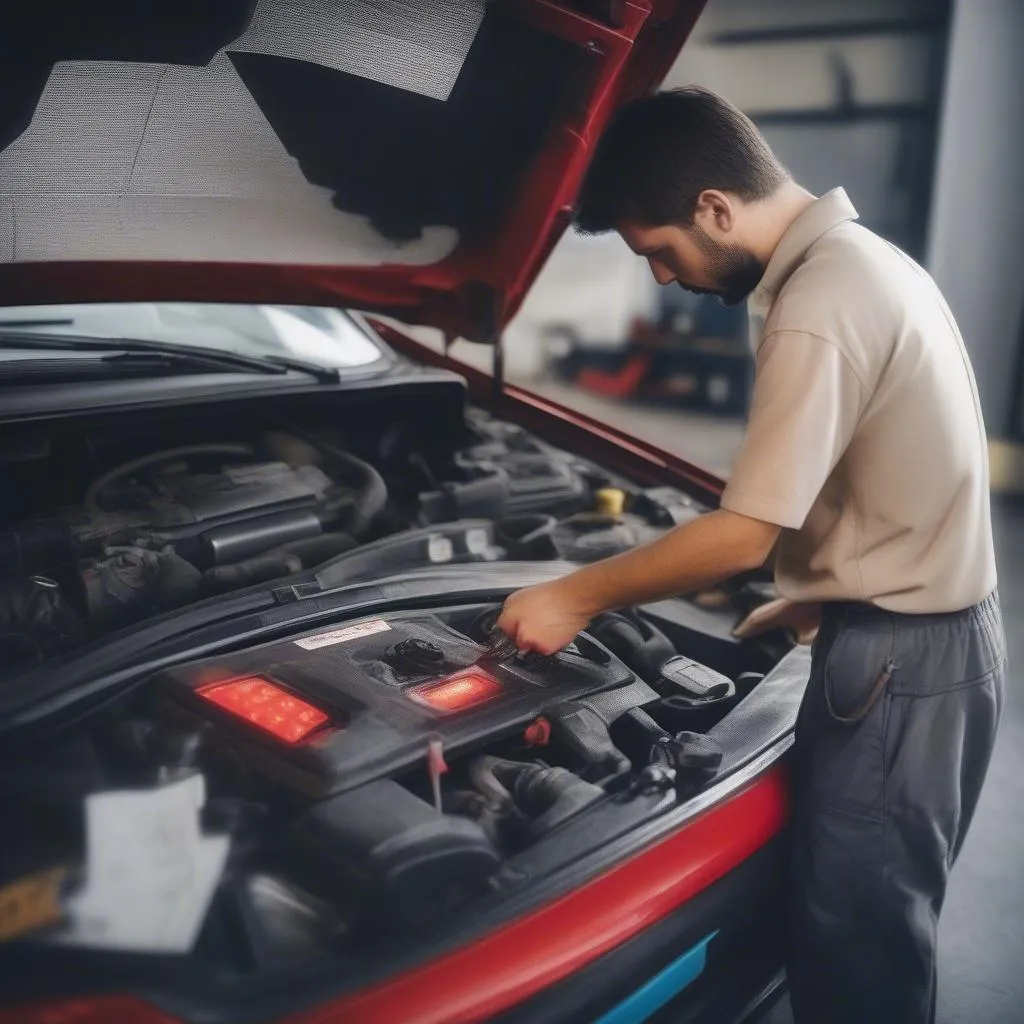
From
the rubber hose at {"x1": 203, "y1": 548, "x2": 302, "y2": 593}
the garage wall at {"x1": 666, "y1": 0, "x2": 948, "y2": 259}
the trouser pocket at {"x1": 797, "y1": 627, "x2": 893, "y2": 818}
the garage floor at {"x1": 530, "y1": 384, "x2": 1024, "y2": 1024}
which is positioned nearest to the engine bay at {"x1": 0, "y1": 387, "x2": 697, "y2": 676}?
the rubber hose at {"x1": 203, "y1": 548, "x2": 302, "y2": 593}

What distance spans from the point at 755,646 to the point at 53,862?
1.06 metres

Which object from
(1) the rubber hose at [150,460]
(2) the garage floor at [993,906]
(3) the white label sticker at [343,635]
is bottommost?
(2) the garage floor at [993,906]

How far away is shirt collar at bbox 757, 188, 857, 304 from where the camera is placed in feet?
3.80

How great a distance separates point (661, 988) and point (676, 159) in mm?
947

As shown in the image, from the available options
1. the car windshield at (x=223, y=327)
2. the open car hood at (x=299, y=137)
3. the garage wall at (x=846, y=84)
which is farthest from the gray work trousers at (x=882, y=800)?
the garage wall at (x=846, y=84)

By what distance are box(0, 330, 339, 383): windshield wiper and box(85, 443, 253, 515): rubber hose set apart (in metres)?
0.16

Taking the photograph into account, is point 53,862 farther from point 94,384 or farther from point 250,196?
point 250,196

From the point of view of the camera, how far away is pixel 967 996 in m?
1.71

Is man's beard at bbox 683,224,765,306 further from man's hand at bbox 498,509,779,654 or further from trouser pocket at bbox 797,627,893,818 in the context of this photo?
trouser pocket at bbox 797,627,893,818

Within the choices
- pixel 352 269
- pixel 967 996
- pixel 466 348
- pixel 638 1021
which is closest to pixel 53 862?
pixel 638 1021

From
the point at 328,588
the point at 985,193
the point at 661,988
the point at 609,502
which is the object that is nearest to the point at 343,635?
the point at 328,588

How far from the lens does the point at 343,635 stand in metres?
1.28

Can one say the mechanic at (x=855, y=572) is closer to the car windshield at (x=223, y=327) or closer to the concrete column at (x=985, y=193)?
the car windshield at (x=223, y=327)

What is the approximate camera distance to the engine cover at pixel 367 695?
1.02 meters
